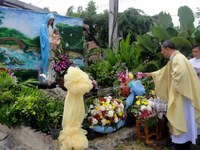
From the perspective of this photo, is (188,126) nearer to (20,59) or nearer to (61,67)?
(61,67)

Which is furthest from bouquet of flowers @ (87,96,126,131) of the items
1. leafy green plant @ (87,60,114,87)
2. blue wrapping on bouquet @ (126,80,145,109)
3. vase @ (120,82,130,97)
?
leafy green plant @ (87,60,114,87)

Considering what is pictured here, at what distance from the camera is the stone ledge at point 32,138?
4469mm

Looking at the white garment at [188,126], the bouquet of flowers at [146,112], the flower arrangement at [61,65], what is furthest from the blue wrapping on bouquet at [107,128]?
the flower arrangement at [61,65]

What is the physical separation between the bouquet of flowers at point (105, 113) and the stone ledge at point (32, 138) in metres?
0.67

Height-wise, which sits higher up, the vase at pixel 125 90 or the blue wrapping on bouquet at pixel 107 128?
the vase at pixel 125 90

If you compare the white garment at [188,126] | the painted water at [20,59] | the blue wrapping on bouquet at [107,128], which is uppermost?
the painted water at [20,59]

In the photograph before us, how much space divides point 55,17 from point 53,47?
4.59 feet

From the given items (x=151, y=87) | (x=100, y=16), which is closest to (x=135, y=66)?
(x=151, y=87)

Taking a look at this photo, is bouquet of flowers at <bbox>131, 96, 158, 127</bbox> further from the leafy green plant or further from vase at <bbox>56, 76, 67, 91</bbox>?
the leafy green plant

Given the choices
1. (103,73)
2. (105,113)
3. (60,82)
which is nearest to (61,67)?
(60,82)

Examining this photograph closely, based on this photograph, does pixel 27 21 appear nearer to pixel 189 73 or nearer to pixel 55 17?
pixel 55 17

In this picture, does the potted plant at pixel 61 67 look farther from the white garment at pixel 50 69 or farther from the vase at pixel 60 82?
the white garment at pixel 50 69

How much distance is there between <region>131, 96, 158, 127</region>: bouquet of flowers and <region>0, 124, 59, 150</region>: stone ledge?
1318 mm

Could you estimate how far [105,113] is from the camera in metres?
4.66
